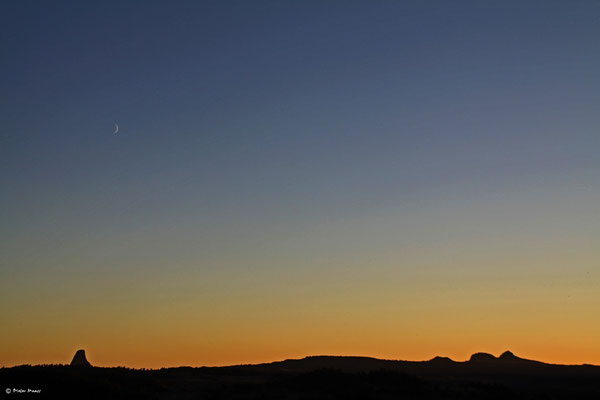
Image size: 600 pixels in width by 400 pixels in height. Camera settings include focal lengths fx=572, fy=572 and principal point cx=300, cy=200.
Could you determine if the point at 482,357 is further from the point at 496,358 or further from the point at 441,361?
the point at 441,361

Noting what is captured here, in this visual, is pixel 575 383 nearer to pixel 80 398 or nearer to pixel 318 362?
pixel 80 398

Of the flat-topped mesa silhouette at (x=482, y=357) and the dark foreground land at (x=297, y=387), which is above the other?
the flat-topped mesa silhouette at (x=482, y=357)

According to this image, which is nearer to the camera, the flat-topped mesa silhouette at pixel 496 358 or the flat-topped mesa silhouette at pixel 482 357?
the flat-topped mesa silhouette at pixel 496 358

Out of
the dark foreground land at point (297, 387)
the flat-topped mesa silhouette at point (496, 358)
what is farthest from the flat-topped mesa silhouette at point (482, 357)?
the dark foreground land at point (297, 387)

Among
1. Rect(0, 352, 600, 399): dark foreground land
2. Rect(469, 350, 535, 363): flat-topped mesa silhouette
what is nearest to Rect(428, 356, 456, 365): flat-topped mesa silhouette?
Rect(469, 350, 535, 363): flat-topped mesa silhouette

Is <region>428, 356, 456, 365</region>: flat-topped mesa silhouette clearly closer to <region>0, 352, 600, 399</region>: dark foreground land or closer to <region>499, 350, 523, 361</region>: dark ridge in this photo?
<region>499, 350, 523, 361</region>: dark ridge

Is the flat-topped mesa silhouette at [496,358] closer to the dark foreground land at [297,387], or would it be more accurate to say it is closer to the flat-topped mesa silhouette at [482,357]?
the flat-topped mesa silhouette at [482,357]

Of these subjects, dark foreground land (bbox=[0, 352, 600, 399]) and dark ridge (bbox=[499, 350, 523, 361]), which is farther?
dark ridge (bbox=[499, 350, 523, 361])

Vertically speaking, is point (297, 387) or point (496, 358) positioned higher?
point (496, 358)

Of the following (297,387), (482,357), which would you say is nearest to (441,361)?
(482,357)

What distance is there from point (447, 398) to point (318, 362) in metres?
48.5

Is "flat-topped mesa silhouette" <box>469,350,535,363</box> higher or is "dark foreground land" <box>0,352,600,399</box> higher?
"flat-topped mesa silhouette" <box>469,350,535,363</box>

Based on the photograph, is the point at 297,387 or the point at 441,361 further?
the point at 441,361

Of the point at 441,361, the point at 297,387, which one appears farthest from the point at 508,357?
the point at 297,387
